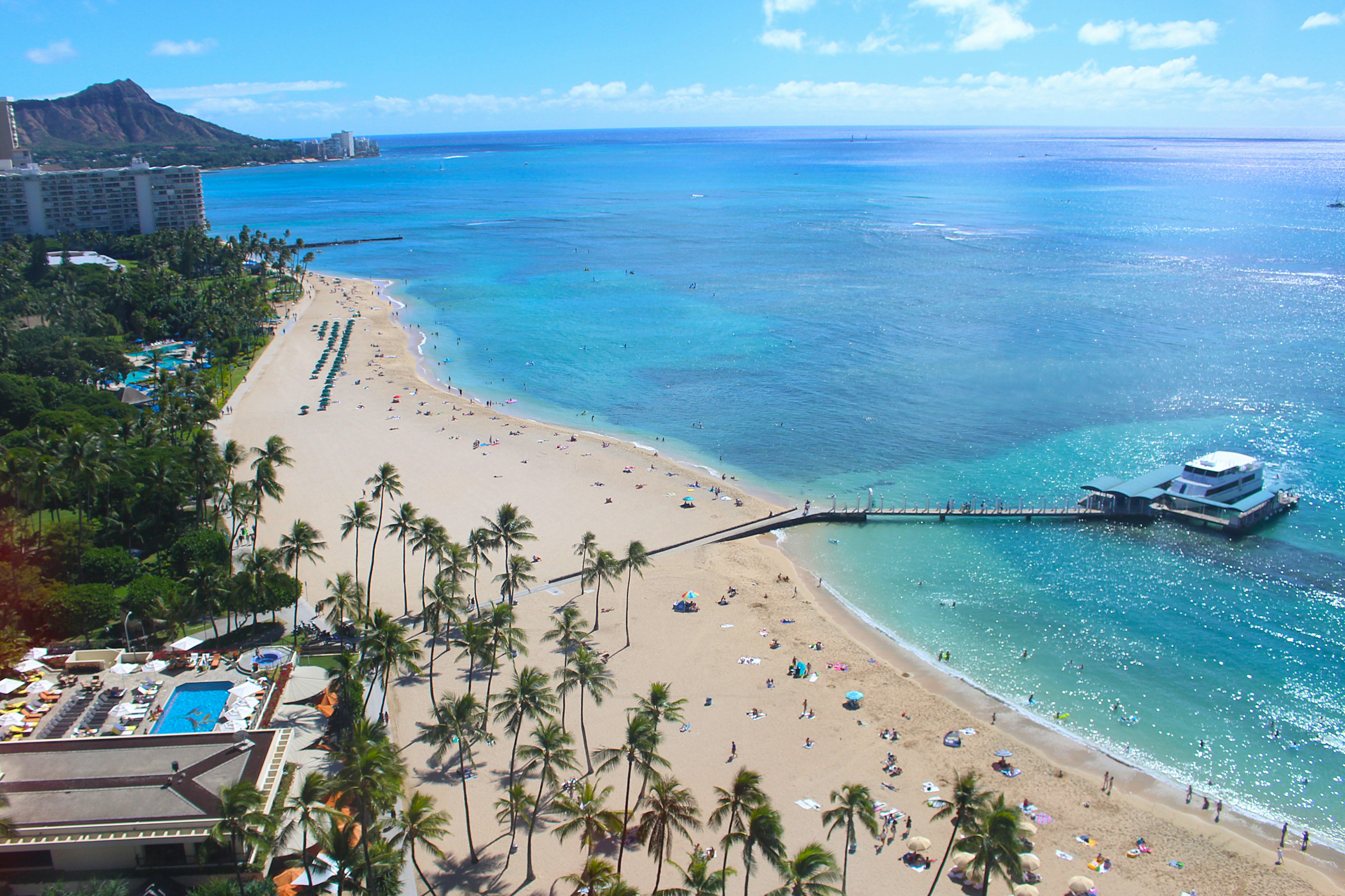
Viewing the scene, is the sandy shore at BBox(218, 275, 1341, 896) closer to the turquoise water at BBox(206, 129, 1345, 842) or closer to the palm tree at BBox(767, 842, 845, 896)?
the turquoise water at BBox(206, 129, 1345, 842)

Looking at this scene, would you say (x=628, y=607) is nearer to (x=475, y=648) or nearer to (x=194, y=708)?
(x=475, y=648)

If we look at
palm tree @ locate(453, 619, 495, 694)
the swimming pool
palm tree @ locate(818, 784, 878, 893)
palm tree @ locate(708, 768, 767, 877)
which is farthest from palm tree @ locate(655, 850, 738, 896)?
the swimming pool

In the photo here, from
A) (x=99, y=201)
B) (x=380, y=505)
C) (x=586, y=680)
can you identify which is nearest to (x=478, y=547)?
(x=586, y=680)

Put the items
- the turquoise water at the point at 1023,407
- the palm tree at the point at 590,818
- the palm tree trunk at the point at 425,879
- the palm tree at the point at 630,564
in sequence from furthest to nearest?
1. the palm tree at the point at 630,564
2. the turquoise water at the point at 1023,407
3. the palm tree trunk at the point at 425,879
4. the palm tree at the point at 590,818

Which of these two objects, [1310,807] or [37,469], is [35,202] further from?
[1310,807]

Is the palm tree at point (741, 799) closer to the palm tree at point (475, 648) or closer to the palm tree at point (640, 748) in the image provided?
the palm tree at point (640, 748)

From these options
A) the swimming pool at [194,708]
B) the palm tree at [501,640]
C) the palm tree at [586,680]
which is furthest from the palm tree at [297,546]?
the palm tree at [586,680]
